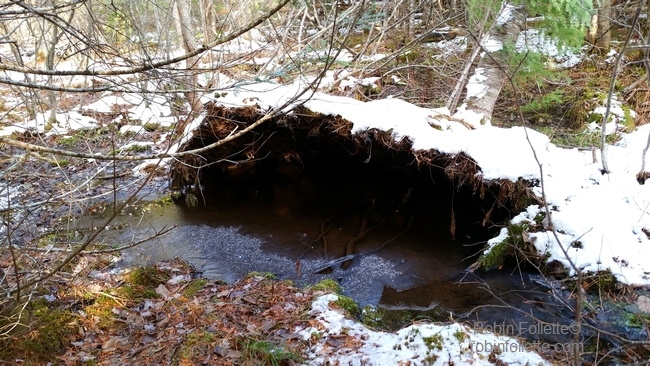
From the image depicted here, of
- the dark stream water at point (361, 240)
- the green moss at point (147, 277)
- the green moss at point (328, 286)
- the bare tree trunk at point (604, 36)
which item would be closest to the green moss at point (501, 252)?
the dark stream water at point (361, 240)

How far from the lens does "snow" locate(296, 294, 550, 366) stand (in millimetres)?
3350

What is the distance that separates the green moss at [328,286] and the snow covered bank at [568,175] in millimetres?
2190

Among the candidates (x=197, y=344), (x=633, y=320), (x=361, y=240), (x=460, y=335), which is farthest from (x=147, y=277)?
(x=633, y=320)

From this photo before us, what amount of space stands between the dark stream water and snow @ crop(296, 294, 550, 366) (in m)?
0.55

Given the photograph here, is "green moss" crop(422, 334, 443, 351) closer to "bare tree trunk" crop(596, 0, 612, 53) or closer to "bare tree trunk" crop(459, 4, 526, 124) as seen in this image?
"bare tree trunk" crop(459, 4, 526, 124)

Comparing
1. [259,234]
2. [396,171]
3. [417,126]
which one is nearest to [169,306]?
[259,234]

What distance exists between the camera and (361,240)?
239 inches

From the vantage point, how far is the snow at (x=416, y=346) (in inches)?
132

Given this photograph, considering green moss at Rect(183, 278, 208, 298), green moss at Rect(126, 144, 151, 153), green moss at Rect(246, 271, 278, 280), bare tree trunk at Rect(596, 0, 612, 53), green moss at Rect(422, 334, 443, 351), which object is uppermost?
bare tree trunk at Rect(596, 0, 612, 53)

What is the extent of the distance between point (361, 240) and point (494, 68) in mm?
4431

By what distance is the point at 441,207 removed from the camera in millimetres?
6742

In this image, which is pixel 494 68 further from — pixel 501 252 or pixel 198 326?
pixel 198 326

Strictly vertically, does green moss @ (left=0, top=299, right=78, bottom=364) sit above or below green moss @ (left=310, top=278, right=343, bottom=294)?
above

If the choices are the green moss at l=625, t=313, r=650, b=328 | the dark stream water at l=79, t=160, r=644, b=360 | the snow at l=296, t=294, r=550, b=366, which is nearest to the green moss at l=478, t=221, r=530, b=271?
the dark stream water at l=79, t=160, r=644, b=360
